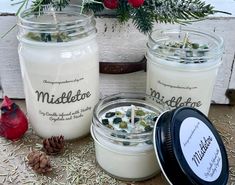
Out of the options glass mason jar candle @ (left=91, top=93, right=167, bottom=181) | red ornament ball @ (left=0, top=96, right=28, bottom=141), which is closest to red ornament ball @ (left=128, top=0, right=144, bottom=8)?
glass mason jar candle @ (left=91, top=93, right=167, bottom=181)

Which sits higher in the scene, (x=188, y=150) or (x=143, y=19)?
(x=143, y=19)

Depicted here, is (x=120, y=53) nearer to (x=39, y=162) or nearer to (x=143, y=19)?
(x=143, y=19)

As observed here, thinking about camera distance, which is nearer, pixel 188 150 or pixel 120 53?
pixel 188 150

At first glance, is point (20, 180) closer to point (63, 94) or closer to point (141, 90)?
point (63, 94)

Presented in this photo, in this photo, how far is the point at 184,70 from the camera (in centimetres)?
60

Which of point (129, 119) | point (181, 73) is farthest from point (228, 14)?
point (129, 119)

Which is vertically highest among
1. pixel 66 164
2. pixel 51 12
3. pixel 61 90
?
pixel 51 12

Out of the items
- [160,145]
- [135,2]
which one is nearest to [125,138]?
[160,145]

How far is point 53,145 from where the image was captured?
2.02 feet

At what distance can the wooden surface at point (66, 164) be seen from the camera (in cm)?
57

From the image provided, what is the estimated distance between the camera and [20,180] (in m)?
0.57

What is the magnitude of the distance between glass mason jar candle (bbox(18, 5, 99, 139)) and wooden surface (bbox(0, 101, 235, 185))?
3 centimetres

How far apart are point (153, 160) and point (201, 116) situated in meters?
0.10

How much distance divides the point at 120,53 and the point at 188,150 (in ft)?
0.84
